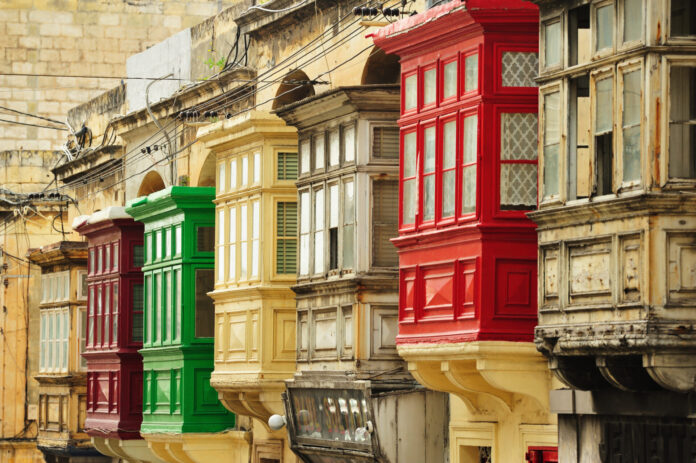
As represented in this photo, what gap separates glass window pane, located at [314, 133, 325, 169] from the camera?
2428 centimetres

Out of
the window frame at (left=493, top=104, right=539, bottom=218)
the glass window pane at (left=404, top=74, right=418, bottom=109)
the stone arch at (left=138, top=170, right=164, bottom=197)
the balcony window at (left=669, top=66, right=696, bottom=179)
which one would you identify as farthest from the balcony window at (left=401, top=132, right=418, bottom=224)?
the stone arch at (left=138, top=170, right=164, bottom=197)

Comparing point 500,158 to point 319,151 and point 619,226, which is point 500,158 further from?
point 319,151

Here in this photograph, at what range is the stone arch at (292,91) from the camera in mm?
27047

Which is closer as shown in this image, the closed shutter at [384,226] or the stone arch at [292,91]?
the closed shutter at [384,226]

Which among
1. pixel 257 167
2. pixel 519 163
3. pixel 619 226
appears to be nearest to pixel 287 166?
pixel 257 167

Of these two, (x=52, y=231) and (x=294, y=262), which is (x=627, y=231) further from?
(x=52, y=231)

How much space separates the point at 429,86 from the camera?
20.8 meters

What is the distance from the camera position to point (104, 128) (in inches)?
1455

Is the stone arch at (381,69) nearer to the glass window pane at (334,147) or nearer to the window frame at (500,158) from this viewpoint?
the glass window pane at (334,147)

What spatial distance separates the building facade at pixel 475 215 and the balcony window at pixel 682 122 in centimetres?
312

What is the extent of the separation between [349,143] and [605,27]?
662 cm

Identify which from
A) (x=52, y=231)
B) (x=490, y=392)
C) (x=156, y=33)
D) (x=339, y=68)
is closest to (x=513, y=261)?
(x=490, y=392)

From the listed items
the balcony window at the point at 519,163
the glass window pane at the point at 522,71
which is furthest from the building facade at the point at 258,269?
the balcony window at the point at 519,163

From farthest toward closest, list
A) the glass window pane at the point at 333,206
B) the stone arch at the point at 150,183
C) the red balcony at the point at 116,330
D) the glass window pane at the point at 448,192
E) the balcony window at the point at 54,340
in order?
the balcony window at the point at 54,340 < the stone arch at the point at 150,183 < the red balcony at the point at 116,330 < the glass window pane at the point at 333,206 < the glass window pane at the point at 448,192
